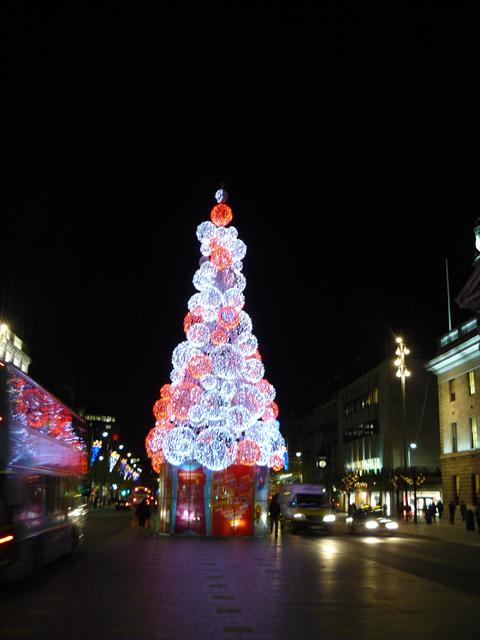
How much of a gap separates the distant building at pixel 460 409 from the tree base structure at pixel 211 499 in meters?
21.4

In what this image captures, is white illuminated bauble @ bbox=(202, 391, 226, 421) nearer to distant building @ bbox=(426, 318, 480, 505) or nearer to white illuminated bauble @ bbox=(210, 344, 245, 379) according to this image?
white illuminated bauble @ bbox=(210, 344, 245, 379)

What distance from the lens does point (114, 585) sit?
14.5 metres

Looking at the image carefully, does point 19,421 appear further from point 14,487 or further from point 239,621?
point 239,621

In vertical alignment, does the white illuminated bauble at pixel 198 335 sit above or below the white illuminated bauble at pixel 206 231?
below

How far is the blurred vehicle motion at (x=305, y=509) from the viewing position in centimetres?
3603

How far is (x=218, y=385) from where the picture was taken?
30.5 meters

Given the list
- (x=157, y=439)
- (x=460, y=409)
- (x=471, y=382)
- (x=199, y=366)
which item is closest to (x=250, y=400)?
(x=199, y=366)

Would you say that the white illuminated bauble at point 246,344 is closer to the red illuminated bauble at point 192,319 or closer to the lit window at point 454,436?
the red illuminated bauble at point 192,319

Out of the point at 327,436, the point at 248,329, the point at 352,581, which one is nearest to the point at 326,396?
the point at 327,436

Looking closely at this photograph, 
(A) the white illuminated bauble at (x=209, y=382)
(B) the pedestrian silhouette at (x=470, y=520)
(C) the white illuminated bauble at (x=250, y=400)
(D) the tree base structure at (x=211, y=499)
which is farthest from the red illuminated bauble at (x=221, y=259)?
(B) the pedestrian silhouette at (x=470, y=520)

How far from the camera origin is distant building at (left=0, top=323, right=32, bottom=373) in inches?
2574

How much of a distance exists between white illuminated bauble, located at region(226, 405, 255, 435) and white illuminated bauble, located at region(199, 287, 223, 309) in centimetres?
437

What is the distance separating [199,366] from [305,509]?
34.9ft

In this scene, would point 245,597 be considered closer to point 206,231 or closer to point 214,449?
point 214,449
